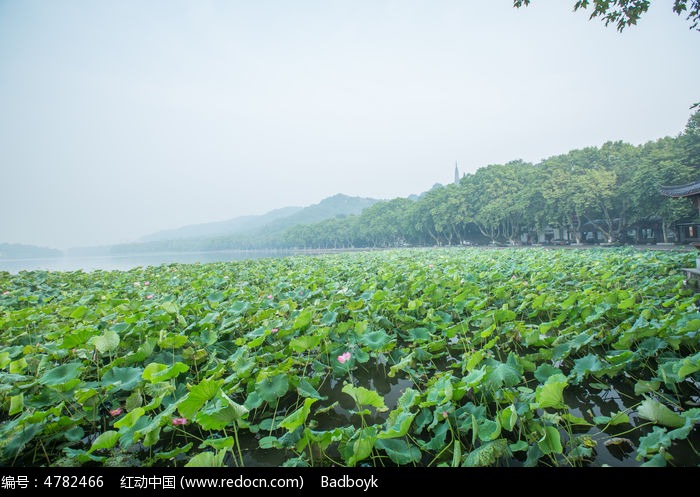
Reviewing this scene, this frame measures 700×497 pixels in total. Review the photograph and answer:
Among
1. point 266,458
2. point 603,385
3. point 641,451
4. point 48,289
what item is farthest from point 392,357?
point 48,289

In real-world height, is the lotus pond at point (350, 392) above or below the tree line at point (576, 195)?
below

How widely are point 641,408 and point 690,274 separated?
7101mm

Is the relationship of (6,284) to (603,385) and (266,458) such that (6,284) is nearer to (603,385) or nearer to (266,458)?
(266,458)

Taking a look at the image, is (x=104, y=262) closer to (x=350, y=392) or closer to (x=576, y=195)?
(x=576, y=195)

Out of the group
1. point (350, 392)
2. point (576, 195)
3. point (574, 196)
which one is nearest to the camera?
point (350, 392)

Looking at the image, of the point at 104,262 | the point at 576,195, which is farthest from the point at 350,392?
the point at 104,262

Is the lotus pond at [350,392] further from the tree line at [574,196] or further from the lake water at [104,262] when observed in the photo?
the tree line at [574,196]

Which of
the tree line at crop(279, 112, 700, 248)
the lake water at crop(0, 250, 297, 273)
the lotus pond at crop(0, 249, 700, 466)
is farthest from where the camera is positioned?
the lake water at crop(0, 250, 297, 273)

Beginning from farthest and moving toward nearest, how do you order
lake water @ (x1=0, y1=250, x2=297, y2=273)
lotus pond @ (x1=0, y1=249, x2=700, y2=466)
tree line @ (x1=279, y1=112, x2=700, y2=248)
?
lake water @ (x1=0, y1=250, x2=297, y2=273), tree line @ (x1=279, y1=112, x2=700, y2=248), lotus pond @ (x1=0, y1=249, x2=700, y2=466)

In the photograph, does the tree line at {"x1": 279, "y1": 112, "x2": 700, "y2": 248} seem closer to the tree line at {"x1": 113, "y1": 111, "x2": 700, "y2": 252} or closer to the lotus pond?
the tree line at {"x1": 113, "y1": 111, "x2": 700, "y2": 252}

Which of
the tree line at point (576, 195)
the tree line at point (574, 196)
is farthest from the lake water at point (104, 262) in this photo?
the tree line at point (576, 195)

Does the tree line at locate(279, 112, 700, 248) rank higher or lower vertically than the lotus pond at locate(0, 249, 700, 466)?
higher

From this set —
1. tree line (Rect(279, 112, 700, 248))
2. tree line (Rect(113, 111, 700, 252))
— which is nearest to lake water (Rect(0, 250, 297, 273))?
tree line (Rect(113, 111, 700, 252))

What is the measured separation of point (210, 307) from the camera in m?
4.04
